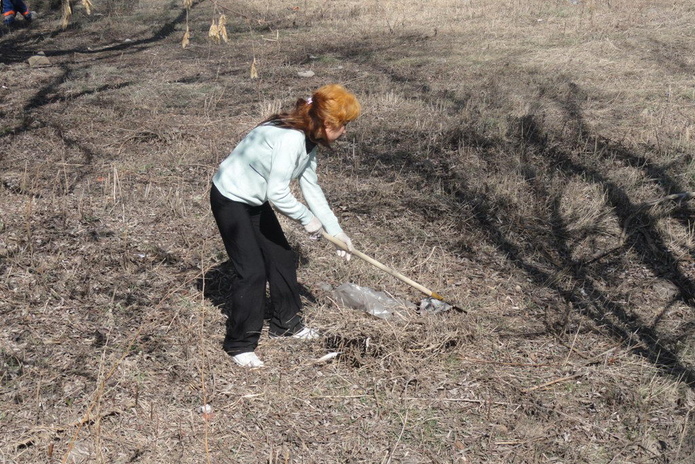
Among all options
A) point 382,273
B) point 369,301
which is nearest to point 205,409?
point 369,301

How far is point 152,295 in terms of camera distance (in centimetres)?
397

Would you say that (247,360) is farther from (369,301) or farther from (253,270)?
(369,301)

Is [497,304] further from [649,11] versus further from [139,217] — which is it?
[649,11]

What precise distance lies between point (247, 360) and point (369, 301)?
0.85m

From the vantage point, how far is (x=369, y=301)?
3963 mm

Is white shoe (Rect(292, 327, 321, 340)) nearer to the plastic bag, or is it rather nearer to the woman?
the woman

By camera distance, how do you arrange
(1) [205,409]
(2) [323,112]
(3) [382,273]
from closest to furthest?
(2) [323,112] < (1) [205,409] < (3) [382,273]

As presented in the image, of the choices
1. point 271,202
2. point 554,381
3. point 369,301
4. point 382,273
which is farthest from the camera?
point 382,273

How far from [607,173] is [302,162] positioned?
3401 mm

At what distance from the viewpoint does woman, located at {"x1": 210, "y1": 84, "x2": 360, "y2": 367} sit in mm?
3051

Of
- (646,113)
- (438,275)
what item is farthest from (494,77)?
(438,275)

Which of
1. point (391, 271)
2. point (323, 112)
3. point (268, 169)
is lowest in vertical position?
point (391, 271)

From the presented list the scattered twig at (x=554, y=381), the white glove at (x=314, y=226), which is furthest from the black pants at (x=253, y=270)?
the scattered twig at (x=554, y=381)

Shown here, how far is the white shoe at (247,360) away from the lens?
11.3ft
